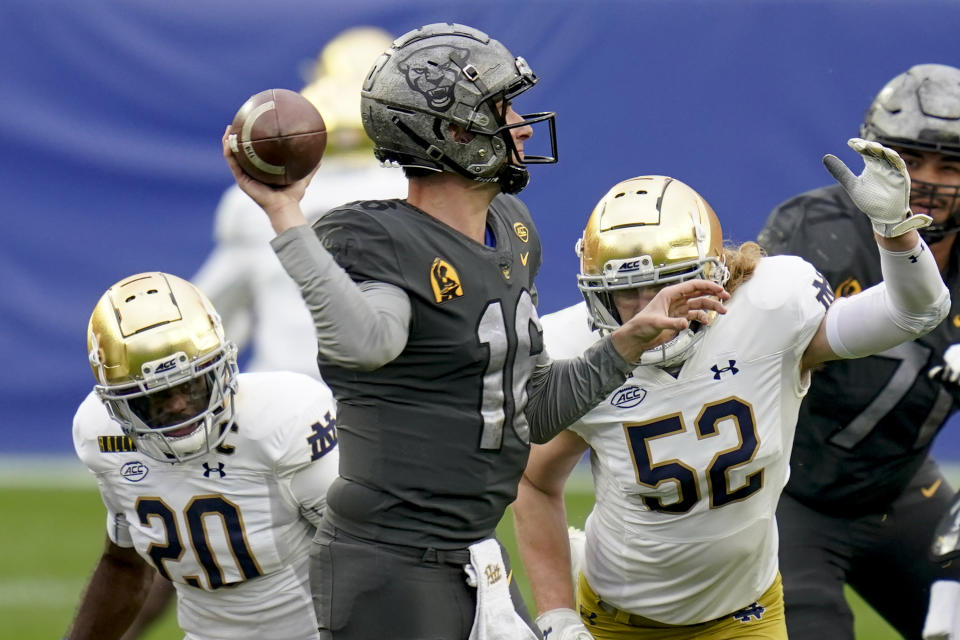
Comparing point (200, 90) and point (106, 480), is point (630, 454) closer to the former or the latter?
point (106, 480)

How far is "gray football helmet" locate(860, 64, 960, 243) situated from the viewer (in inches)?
146

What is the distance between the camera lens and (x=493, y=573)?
267 cm

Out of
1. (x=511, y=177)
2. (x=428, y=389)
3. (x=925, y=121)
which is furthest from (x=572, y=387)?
(x=925, y=121)

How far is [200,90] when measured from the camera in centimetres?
819

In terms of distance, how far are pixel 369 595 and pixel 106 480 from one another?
1016 mm

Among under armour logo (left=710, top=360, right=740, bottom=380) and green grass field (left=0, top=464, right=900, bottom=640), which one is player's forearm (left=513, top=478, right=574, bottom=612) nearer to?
under armour logo (left=710, top=360, right=740, bottom=380)

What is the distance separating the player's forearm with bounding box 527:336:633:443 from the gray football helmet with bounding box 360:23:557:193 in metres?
0.37

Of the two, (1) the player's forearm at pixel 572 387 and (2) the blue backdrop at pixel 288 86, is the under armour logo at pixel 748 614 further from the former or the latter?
(2) the blue backdrop at pixel 288 86

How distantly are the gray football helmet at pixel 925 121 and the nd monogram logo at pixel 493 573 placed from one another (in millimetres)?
1601

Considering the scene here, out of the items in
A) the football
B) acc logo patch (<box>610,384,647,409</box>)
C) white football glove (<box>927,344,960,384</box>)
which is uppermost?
the football

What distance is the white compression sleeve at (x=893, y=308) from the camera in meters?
2.88

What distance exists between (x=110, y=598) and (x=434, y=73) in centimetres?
→ 157

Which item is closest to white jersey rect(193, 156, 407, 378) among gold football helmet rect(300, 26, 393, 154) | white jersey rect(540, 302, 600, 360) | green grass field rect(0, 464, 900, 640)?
gold football helmet rect(300, 26, 393, 154)

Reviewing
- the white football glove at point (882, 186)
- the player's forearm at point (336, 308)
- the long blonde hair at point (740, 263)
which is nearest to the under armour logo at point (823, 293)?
the long blonde hair at point (740, 263)
